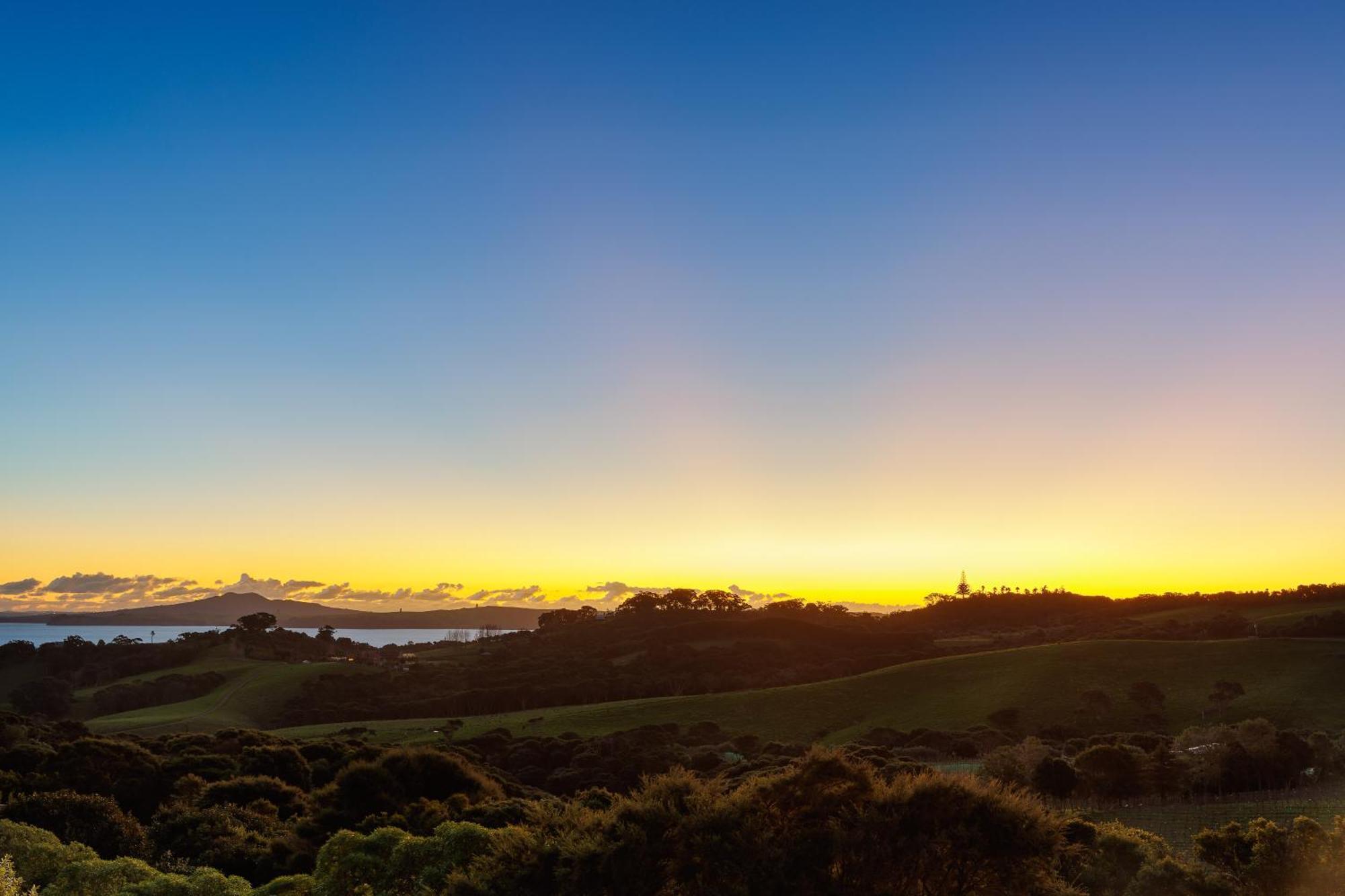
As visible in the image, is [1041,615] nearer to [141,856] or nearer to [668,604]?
[668,604]

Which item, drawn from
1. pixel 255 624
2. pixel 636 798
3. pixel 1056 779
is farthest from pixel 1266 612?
pixel 255 624

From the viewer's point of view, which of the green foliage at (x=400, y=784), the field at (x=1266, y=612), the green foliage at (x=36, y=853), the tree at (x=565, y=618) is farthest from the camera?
the tree at (x=565, y=618)

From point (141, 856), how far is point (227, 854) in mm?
2638

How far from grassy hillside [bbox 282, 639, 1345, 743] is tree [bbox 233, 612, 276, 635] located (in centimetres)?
7158

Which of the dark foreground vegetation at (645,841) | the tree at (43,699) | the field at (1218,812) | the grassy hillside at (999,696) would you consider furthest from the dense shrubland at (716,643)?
the field at (1218,812)

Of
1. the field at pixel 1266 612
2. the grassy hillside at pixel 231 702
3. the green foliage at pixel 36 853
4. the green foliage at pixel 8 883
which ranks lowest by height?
the grassy hillside at pixel 231 702

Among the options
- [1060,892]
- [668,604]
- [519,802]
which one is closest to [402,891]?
[1060,892]

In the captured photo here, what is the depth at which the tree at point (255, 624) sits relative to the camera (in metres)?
146

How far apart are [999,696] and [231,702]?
81.4 metres

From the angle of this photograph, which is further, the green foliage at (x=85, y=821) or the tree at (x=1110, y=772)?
the tree at (x=1110, y=772)

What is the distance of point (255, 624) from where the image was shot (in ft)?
485

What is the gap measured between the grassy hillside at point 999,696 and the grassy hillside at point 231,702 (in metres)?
11.2

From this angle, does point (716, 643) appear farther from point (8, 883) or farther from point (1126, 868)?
point (8, 883)

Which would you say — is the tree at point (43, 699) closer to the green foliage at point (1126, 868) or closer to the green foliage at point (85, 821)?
the green foliage at point (85, 821)
